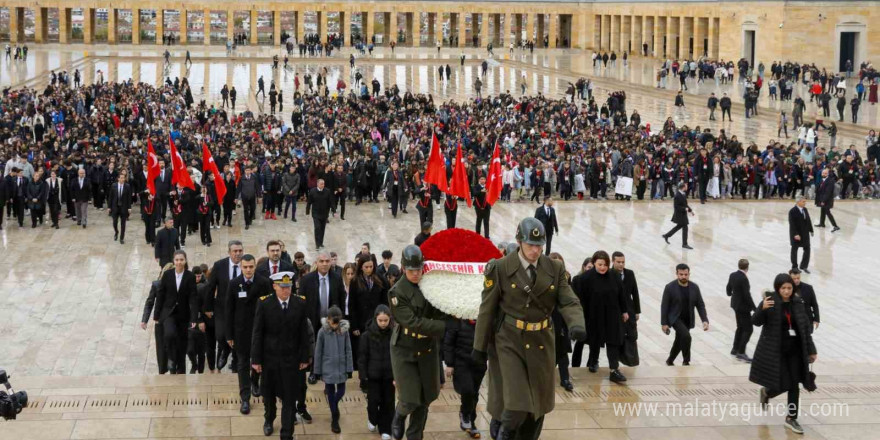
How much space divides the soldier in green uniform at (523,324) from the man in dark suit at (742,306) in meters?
4.85

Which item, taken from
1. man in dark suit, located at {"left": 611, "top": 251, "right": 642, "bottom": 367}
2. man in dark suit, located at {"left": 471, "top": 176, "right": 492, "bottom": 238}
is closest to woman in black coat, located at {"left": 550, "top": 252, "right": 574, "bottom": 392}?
man in dark suit, located at {"left": 611, "top": 251, "right": 642, "bottom": 367}

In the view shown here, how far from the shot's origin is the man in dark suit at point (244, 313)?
7.85 meters

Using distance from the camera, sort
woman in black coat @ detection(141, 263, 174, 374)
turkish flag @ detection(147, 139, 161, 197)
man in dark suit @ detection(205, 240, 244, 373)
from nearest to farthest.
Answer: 1. man in dark suit @ detection(205, 240, 244, 373)
2. woman in black coat @ detection(141, 263, 174, 374)
3. turkish flag @ detection(147, 139, 161, 197)

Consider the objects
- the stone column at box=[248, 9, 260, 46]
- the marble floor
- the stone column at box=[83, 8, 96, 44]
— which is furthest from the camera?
the stone column at box=[248, 9, 260, 46]

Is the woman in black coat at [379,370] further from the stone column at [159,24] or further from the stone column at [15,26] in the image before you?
the stone column at [15,26]

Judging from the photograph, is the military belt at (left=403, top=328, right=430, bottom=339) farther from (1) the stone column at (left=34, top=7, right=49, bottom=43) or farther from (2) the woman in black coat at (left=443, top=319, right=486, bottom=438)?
(1) the stone column at (left=34, top=7, right=49, bottom=43)

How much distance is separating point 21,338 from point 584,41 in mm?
65111

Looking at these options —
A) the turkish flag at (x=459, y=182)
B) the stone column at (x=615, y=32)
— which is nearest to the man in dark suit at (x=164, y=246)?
the turkish flag at (x=459, y=182)

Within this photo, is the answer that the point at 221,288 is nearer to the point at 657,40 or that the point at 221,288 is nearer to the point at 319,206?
the point at 319,206

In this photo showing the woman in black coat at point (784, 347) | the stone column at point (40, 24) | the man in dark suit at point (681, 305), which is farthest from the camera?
the stone column at point (40, 24)

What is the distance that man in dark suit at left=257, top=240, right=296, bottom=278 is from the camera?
9156mm

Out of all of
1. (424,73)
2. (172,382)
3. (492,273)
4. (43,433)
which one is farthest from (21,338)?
(424,73)

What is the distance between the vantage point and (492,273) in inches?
238

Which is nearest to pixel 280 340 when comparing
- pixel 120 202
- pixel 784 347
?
pixel 784 347
